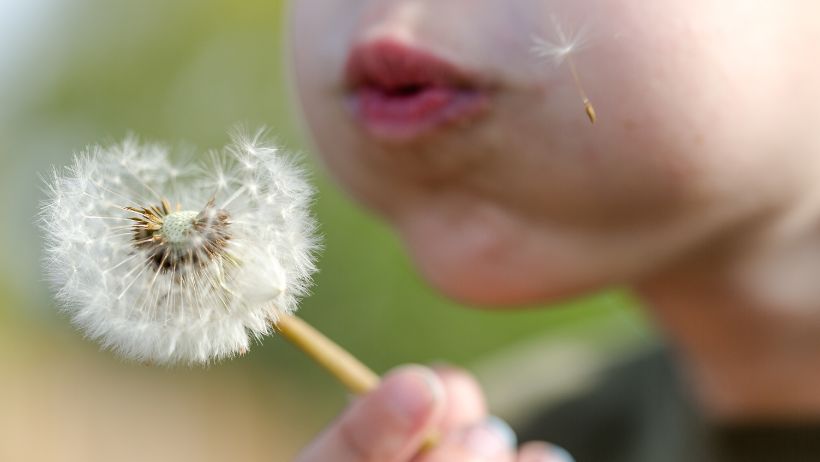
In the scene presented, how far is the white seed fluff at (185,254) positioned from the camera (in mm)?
419

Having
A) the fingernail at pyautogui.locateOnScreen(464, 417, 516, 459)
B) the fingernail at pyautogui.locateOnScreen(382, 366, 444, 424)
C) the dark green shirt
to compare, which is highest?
the fingernail at pyautogui.locateOnScreen(382, 366, 444, 424)

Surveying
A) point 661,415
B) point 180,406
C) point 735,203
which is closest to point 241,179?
point 735,203

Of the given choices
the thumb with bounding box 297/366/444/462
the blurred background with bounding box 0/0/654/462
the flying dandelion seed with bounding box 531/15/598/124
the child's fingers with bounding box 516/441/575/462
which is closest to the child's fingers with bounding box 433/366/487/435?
the child's fingers with bounding box 516/441/575/462

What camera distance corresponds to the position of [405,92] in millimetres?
575

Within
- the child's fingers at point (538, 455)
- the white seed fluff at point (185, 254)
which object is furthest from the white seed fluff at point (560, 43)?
the child's fingers at point (538, 455)

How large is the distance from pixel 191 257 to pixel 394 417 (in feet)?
0.48

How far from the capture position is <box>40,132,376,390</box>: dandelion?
1.38 feet

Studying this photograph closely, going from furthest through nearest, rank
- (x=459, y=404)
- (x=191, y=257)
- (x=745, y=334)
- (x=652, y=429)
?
(x=652, y=429), (x=745, y=334), (x=459, y=404), (x=191, y=257)

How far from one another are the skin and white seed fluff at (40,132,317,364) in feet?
0.44

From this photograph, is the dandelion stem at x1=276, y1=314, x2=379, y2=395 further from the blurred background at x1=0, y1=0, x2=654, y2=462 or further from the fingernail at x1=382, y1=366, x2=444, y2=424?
the blurred background at x1=0, y1=0, x2=654, y2=462

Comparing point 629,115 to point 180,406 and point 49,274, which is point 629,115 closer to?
point 49,274

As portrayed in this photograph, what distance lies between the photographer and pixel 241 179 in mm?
480

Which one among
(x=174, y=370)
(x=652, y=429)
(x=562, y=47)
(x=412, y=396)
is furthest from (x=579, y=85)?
(x=174, y=370)

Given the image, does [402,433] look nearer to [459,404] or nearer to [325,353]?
[325,353]
